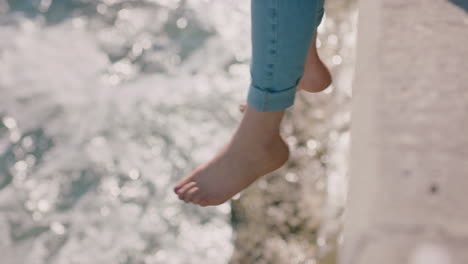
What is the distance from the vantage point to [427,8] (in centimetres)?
112

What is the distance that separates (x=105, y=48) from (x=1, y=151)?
1.64ft

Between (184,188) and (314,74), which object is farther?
(314,74)

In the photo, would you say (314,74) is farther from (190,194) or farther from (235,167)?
(190,194)

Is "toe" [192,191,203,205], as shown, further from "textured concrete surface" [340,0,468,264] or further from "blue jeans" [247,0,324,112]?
"textured concrete surface" [340,0,468,264]

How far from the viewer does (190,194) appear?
1.34m

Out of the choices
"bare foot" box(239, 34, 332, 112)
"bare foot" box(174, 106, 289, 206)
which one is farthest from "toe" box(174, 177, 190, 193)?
"bare foot" box(239, 34, 332, 112)

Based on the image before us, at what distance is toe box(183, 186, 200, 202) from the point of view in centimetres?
134

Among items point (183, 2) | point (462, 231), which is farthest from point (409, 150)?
point (183, 2)

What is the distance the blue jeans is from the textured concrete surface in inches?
5.4

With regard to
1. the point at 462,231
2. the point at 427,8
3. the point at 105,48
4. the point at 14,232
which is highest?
the point at 427,8

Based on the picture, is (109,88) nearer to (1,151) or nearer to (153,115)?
(153,115)

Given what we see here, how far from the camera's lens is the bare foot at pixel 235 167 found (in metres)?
1.32

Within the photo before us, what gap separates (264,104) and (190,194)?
0.32 meters

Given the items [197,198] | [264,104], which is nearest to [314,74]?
[264,104]
